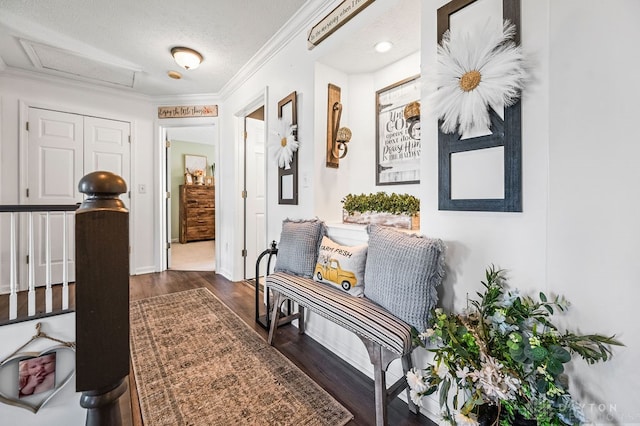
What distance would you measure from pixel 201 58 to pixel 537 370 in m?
3.41

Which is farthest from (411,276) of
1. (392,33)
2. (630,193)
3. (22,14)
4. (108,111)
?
(108,111)

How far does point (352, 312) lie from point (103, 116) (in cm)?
412

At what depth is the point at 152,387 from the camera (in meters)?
1.50

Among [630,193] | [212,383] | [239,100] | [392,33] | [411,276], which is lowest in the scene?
[212,383]

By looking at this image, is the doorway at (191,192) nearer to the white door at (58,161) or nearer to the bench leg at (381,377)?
the white door at (58,161)

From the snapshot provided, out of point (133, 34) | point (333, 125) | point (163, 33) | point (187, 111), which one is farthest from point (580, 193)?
point (187, 111)

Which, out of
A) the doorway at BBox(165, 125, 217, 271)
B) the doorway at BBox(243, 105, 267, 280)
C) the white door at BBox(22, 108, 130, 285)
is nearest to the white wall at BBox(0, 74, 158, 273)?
the white door at BBox(22, 108, 130, 285)

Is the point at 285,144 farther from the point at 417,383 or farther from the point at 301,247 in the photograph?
the point at 417,383

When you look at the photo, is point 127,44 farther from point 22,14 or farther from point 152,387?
point 152,387

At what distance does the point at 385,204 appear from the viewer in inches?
68.4

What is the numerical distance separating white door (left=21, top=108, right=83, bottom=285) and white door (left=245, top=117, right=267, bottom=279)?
1.95m

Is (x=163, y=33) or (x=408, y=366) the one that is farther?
(x=163, y=33)

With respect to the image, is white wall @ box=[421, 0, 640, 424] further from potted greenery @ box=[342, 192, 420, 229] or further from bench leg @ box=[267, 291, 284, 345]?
bench leg @ box=[267, 291, 284, 345]

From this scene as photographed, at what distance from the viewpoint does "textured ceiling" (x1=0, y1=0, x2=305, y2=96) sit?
2021 mm
